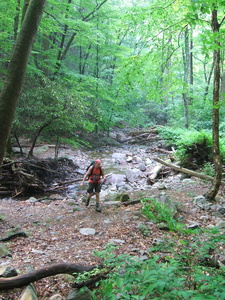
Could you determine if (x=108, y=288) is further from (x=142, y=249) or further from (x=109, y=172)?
(x=109, y=172)

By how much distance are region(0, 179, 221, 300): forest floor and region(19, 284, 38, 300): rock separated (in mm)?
93

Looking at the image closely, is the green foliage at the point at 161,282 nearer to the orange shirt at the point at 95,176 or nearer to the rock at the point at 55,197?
the orange shirt at the point at 95,176

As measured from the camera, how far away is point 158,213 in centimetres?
559

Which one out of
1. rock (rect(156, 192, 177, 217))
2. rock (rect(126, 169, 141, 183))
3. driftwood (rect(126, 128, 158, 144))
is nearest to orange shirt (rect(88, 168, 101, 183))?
rock (rect(156, 192, 177, 217))

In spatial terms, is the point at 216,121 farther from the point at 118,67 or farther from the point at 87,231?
the point at 118,67

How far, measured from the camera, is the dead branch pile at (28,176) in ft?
28.3

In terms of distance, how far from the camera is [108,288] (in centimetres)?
229

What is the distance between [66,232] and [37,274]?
7.32 feet

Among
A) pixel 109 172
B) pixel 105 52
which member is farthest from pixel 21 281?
pixel 105 52

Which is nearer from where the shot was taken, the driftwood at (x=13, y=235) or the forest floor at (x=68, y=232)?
the forest floor at (x=68, y=232)

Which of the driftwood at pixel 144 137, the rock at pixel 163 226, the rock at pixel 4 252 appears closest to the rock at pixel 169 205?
the rock at pixel 163 226

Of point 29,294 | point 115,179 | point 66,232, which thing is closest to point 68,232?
point 66,232

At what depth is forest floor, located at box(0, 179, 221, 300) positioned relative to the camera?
341 centimetres

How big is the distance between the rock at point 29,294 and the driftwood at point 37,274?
9cm
